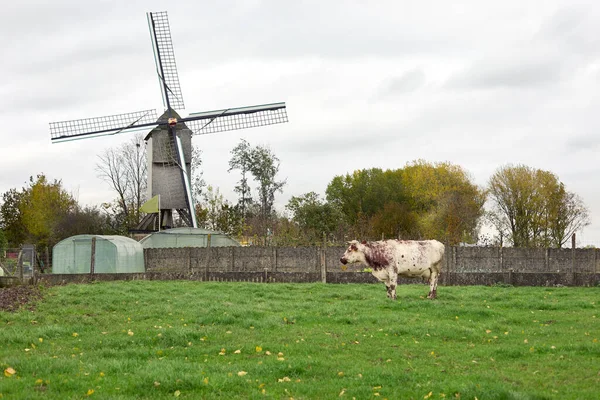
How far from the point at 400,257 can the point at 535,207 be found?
156 ft

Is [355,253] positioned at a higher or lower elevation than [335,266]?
higher

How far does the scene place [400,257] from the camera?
20.2m

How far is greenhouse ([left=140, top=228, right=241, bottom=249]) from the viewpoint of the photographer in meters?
42.3

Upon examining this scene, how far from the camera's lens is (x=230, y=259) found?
33.2 m

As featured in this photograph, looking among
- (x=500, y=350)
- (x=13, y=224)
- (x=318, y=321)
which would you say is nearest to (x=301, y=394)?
(x=500, y=350)

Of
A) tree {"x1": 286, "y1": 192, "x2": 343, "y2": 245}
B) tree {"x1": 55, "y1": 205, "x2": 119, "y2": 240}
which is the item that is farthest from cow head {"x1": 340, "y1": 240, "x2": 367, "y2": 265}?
tree {"x1": 55, "y1": 205, "x2": 119, "y2": 240}

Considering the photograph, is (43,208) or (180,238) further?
(43,208)

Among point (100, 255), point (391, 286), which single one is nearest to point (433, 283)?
point (391, 286)

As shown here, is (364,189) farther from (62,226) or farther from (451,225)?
(62,226)

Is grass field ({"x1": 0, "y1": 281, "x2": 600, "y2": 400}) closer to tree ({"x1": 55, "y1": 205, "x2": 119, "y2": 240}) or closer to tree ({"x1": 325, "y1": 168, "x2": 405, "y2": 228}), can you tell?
tree ({"x1": 55, "y1": 205, "x2": 119, "y2": 240})

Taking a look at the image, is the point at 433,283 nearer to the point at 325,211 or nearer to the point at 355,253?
the point at 355,253

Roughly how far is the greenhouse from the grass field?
2300 cm

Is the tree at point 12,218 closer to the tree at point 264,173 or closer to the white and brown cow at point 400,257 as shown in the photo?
the tree at point 264,173

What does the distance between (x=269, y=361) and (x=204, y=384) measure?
1.69 m
